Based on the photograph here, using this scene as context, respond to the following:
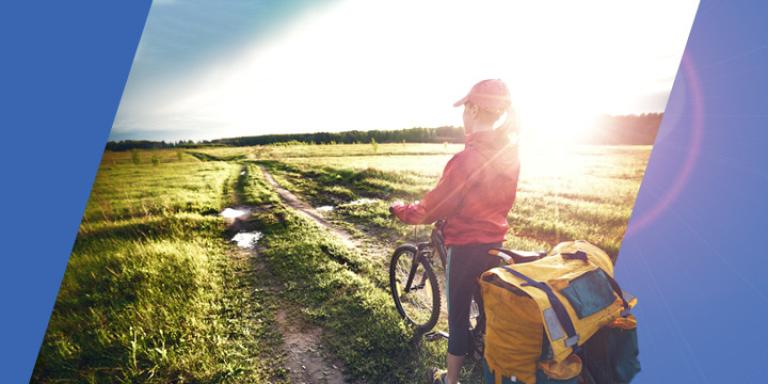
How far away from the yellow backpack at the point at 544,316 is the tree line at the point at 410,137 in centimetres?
300

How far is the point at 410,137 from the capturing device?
4.43 metres

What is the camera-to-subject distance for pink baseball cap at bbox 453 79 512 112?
1.75m

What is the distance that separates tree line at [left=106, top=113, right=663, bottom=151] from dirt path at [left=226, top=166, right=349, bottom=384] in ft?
5.47

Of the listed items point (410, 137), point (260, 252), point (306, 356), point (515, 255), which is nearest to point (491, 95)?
point (515, 255)

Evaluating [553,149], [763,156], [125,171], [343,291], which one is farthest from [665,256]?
[125,171]

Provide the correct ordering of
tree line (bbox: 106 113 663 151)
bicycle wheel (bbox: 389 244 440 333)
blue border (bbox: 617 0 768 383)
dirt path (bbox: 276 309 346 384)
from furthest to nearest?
tree line (bbox: 106 113 663 151) → bicycle wheel (bbox: 389 244 440 333) → dirt path (bbox: 276 309 346 384) → blue border (bbox: 617 0 768 383)

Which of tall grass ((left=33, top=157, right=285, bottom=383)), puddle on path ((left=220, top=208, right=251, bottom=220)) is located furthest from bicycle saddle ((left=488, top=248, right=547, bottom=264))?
puddle on path ((left=220, top=208, right=251, bottom=220))

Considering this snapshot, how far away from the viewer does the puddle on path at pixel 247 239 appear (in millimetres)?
3969

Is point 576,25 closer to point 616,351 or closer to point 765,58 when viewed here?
point 765,58

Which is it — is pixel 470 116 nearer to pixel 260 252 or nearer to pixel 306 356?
pixel 306 356

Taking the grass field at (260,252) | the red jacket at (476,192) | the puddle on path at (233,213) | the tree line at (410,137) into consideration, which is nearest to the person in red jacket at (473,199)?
the red jacket at (476,192)

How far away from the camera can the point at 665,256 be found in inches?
107

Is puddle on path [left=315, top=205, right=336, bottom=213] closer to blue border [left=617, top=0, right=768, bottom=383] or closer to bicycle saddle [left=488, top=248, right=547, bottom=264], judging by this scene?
bicycle saddle [left=488, top=248, right=547, bottom=264]

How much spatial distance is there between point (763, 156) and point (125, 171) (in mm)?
5725
